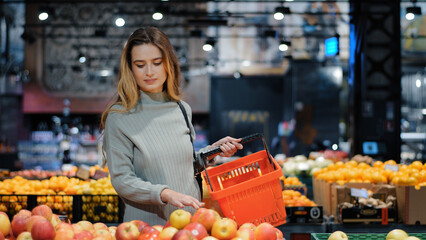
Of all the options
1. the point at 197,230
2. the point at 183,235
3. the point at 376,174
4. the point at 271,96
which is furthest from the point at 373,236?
the point at 271,96

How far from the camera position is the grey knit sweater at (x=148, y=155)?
7.73 feet

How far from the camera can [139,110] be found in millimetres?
2486

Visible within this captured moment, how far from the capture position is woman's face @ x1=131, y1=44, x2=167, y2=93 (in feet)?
7.95

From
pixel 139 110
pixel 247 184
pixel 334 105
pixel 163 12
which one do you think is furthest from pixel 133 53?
pixel 334 105

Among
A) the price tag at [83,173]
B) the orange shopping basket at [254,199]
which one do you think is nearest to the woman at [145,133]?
the orange shopping basket at [254,199]

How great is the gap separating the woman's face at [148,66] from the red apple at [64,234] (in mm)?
799

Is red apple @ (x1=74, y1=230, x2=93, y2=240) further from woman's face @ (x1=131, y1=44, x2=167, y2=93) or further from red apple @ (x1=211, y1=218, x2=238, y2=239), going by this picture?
woman's face @ (x1=131, y1=44, x2=167, y2=93)

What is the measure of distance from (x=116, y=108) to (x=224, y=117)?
17.5 metres

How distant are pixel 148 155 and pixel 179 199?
312 millimetres

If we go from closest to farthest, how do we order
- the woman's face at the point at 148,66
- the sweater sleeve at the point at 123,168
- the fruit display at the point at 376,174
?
the sweater sleeve at the point at 123,168 → the woman's face at the point at 148,66 → the fruit display at the point at 376,174

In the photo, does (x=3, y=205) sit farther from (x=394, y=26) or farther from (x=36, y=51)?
(x=36, y=51)

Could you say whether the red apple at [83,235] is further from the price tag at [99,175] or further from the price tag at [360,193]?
the price tag at [99,175]

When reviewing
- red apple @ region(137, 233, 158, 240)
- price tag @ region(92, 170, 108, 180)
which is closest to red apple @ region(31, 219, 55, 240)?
red apple @ region(137, 233, 158, 240)

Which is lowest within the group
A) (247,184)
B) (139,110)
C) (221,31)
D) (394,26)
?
(247,184)
